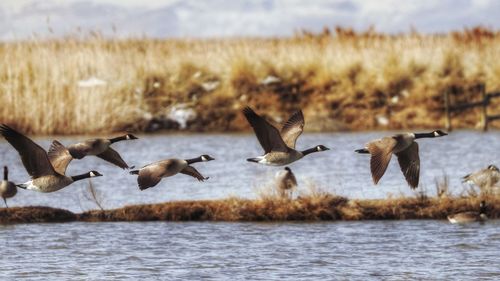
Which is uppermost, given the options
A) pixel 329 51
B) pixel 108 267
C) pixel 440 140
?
pixel 329 51

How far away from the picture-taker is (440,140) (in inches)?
1188

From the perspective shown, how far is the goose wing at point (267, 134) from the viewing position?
1030cm

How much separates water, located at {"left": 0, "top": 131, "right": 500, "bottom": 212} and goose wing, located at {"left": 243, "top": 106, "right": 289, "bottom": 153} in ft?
19.2

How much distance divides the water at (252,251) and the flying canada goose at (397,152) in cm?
231

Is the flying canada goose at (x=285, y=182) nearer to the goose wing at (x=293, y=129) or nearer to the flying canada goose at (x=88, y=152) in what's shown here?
the goose wing at (x=293, y=129)

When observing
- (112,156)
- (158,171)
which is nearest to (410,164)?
(158,171)

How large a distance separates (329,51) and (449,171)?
1021 centimetres

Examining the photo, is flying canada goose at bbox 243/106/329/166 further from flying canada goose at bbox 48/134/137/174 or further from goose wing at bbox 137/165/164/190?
flying canada goose at bbox 48/134/137/174

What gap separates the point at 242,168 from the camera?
2444 cm

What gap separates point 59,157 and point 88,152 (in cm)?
130

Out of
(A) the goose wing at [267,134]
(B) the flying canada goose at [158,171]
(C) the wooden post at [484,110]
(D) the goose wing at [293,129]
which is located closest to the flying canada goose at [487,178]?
(D) the goose wing at [293,129]

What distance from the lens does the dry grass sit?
30.6m

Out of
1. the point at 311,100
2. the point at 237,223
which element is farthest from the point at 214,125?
the point at 237,223

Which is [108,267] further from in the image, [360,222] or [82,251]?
[360,222]
